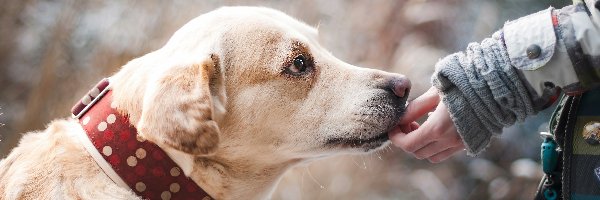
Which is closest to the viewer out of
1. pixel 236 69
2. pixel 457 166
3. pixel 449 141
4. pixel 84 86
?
pixel 449 141

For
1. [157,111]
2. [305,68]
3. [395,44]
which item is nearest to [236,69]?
[305,68]

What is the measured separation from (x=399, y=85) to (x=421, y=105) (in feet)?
0.39

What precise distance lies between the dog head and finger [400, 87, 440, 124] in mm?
33

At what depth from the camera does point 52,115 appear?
534 centimetres

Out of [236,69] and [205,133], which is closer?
[205,133]

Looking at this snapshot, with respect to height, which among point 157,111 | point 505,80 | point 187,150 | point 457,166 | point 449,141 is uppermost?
point 157,111

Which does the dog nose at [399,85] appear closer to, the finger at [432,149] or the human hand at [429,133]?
the human hand at [429,133]

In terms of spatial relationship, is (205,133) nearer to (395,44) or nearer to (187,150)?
(187,150)

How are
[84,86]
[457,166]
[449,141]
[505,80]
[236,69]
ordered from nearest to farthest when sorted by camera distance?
[505,80], [449,141], [236,69], [457,166], [84,86]

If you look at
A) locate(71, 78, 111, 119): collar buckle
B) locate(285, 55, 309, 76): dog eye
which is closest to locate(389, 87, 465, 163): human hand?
locate(285, 55, 309, 76): dog eye

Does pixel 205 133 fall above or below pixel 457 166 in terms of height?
above

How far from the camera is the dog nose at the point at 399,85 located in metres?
2.25

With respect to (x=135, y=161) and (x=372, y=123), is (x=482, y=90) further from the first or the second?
(x=135, y=161)

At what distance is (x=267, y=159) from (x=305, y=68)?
Answer: 13.0 inches
